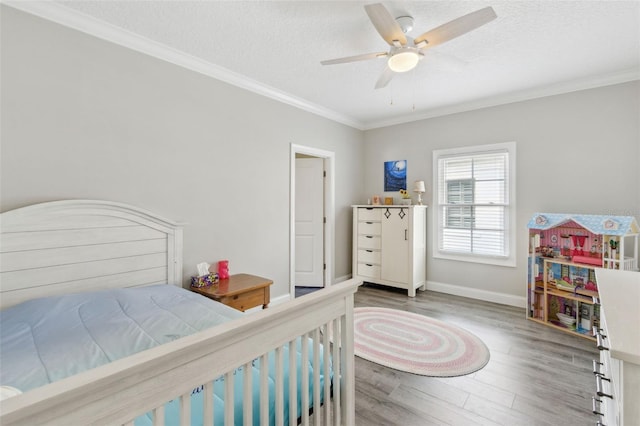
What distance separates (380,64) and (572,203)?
8.63 ft

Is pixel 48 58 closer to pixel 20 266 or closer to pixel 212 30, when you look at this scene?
pixel 212 30

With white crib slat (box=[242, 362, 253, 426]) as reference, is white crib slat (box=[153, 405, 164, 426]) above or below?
above

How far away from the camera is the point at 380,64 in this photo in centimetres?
276

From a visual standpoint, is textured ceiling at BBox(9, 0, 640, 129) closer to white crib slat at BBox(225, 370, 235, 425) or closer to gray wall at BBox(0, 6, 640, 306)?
gray wall at BBox(0, 6, 640, 306)

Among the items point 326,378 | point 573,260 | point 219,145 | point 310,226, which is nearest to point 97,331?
point 326,378

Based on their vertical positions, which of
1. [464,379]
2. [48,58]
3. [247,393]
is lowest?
[464,379]

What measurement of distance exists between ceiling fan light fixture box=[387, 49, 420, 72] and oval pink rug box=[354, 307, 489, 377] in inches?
91.5

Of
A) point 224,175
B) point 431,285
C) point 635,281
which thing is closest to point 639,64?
point 635,281

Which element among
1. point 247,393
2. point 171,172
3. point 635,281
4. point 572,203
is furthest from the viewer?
point 572,203

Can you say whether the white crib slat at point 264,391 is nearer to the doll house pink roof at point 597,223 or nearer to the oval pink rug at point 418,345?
the oval pink rug at point 418,345

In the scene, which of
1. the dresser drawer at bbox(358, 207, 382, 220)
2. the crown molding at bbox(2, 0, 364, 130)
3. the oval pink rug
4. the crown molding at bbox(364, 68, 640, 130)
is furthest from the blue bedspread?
the crown molding at bbox(364, 68, 640, 130)

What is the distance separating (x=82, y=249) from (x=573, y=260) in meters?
4.37

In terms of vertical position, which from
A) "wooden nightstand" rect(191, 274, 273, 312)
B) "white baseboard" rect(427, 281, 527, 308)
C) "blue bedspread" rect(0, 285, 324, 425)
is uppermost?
A: "blue bedspread" rect(0, 285, 324, 425)

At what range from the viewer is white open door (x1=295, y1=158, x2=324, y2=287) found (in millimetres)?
4395
